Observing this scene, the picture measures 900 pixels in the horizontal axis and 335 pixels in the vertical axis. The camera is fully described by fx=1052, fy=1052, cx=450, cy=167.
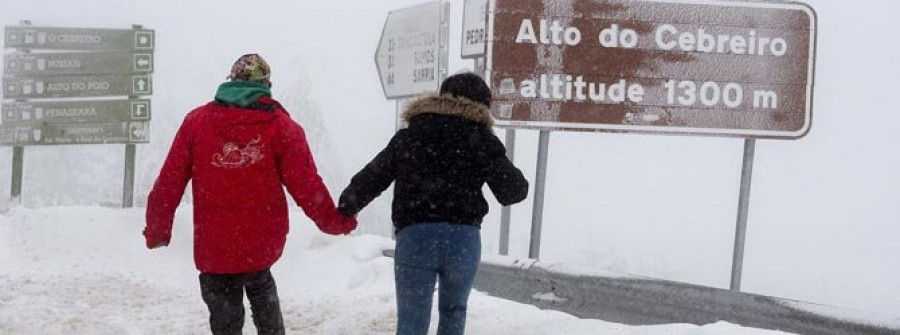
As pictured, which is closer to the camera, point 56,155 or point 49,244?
point 49,244

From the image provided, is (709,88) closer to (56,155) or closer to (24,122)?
(24,122)

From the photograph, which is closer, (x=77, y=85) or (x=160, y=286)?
(x=160, y=286)

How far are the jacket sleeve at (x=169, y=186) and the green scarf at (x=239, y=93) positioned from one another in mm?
195

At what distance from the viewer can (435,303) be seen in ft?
23.9

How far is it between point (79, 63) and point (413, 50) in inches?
253

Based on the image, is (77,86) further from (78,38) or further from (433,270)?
(433,270)

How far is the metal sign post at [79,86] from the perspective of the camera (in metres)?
16.0

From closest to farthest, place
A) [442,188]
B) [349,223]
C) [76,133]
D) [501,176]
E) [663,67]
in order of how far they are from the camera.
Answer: [442,188] < [501,176] < [349,223] < [663,67] < [76,133]

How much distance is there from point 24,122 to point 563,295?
40.4ft

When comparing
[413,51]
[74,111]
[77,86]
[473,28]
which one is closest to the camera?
[473,28]

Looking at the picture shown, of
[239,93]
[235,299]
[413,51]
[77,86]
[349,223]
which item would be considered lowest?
[235,299]

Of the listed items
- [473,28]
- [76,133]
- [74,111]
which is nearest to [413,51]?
[473,28]

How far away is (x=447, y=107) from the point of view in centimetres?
483

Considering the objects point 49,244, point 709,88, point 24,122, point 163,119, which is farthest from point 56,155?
point 709,88
